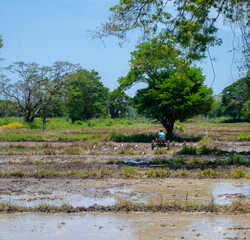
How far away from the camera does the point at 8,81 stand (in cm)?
6106

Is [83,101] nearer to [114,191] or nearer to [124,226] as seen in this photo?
[114,191]

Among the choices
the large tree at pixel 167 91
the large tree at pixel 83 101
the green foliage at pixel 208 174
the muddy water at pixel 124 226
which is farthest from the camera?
the large tree at pixel 83 101

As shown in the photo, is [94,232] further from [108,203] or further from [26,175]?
[26,175]

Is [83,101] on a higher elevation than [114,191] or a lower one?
higher

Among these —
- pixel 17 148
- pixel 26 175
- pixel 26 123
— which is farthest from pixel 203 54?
pixel 26 123

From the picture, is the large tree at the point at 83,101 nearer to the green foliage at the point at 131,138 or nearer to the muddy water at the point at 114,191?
the green foliage at the point at 131,138

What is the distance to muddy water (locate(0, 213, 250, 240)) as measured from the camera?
24.6 feet

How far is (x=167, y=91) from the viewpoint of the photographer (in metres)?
35.0

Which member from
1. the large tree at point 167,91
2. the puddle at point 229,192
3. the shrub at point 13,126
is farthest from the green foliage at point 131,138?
the shrub at point 13,126

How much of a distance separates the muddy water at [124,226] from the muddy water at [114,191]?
1220 mm

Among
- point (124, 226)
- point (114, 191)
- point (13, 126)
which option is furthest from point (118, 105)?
point (124, 226)

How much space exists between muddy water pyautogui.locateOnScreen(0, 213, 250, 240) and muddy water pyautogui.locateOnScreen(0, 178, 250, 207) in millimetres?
1220

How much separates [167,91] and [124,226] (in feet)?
90.0

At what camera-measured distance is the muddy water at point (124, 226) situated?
295 inches
